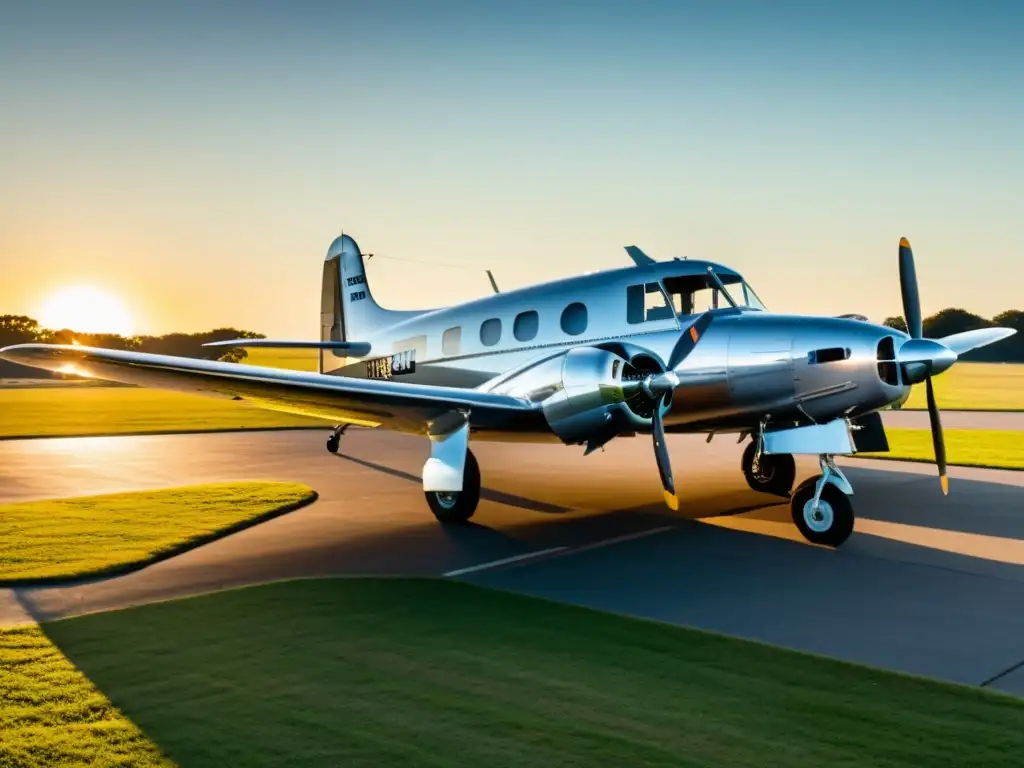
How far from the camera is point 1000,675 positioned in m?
5.82

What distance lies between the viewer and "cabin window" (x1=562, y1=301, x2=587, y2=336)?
12.6 metres

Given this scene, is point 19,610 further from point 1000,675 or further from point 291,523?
point 1000,675

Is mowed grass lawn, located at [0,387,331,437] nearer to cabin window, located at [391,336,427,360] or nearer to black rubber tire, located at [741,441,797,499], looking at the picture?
cabin window, located at [391,336,427,360]

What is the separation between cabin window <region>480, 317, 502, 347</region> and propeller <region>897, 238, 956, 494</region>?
235 inches

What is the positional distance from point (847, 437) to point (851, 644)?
4.42 meters

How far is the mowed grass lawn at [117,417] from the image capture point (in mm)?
29969

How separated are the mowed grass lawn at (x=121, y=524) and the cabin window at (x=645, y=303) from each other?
233 inches

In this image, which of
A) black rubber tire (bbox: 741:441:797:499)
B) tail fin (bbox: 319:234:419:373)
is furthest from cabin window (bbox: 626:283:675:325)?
tail fin (bbox: 319:234:419:373)

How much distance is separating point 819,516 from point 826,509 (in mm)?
121

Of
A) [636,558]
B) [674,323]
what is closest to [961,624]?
[636,558]

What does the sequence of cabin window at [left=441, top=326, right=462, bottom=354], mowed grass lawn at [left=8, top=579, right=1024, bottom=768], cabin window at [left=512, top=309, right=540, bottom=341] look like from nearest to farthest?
mowed grass lawn at [left=8, top=579, right=1024, bottom=768] → cabin window at [left=512, top=309, right=540, bottom=341] → cabin window at [left=441, top=326, right=462, bottom=354]

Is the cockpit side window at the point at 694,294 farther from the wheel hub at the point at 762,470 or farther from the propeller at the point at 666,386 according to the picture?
the wheel hub at the point at 762,470

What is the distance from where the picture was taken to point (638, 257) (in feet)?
41.3

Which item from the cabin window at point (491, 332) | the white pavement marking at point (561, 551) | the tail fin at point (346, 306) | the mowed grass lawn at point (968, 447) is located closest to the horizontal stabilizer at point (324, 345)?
the tail fin at point (346, 306)
